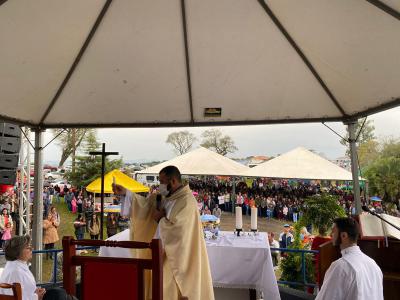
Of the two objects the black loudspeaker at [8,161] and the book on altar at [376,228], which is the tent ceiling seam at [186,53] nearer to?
the book on altar at [376,228]

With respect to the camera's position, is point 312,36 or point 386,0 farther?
point 312,36

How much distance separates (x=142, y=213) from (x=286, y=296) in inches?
98.9

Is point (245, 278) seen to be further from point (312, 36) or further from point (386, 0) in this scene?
point (386, 0)

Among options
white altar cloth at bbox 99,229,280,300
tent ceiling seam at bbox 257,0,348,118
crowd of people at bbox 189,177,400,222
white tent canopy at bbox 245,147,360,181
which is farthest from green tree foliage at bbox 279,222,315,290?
crowd of people at bbox 189,177,400,222

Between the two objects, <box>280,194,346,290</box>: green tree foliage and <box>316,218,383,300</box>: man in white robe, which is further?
<box>280,194,346,290</box>: green tree foliage

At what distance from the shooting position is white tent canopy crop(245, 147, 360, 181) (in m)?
13.2

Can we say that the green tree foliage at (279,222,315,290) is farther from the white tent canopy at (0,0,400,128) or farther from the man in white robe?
the man in white robe

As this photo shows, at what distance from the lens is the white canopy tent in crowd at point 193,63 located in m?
3.34

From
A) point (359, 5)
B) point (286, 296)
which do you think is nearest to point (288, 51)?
point (359, 5)

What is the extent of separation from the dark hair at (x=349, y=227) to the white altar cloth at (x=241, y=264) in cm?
181

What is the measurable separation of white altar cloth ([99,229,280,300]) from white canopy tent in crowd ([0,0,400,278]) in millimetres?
1763

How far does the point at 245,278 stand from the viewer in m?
4.27

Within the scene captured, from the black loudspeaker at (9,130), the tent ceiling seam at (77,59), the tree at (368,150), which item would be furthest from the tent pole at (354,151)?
the tree at (368,150)

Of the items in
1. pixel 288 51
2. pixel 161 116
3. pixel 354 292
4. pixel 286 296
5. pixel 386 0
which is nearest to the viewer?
pixel 354 292
